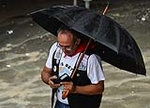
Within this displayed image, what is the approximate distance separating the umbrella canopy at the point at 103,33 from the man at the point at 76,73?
0.29 ft

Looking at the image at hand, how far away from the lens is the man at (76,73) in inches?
130

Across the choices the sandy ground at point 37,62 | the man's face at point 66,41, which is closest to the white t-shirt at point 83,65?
the man's face at point 66,41

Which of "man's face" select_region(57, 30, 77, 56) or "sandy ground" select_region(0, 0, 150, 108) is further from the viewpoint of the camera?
"sandy ground" select_region(0, 0, 150, 108)

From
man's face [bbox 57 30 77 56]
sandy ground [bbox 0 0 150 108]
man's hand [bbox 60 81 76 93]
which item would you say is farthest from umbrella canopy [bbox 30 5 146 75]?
sandy ground [bbox 0 0 150 108]

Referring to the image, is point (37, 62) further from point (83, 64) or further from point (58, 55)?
point (83, 64)

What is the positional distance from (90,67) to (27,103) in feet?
8.47

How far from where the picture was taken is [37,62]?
22.9ft

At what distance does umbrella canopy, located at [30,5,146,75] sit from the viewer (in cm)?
320

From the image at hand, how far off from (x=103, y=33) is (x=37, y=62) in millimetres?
3811

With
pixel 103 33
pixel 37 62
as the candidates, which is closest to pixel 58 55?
pixel 103 33

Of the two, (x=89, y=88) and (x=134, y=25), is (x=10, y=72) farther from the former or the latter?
(x=89, y=88)

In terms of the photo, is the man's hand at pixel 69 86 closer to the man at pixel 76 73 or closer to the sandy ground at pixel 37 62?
the man at pixel 76 73

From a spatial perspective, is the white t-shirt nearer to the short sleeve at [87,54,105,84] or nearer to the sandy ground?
the short sleeve at [87,54,105,84]

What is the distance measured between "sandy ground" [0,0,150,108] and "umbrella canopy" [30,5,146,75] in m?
2.29
